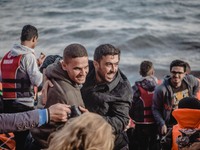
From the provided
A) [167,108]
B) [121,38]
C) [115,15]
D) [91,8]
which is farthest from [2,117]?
[91,8]

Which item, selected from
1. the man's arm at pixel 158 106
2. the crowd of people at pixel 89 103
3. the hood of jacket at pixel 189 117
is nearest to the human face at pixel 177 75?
the crowd of people at pixel 89 103

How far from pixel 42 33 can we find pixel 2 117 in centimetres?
1752

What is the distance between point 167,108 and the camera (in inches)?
178

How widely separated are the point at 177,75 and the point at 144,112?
757 millimetres

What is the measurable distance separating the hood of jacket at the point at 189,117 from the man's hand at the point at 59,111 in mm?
1328

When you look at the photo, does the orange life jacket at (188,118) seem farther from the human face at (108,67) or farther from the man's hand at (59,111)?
the man's hand at (59,111)

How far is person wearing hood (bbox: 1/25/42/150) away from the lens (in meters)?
4.20

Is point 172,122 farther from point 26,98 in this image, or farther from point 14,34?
point 14,34

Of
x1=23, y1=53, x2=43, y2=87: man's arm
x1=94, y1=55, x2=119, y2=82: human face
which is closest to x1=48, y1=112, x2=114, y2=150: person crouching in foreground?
x1=94, y1=55, x2=119, y2=82: human face

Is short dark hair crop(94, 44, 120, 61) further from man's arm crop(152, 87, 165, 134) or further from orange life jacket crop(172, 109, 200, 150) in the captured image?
man's arm crop(152, 87, 165, 134)

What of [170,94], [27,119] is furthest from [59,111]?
[170,94]

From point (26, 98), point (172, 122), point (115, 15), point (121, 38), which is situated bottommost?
point (172, 122)

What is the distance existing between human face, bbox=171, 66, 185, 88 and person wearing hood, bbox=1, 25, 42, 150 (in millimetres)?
1793

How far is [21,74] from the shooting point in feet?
14.0
